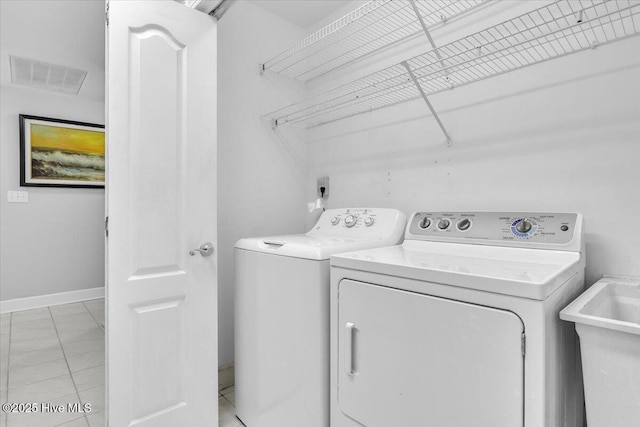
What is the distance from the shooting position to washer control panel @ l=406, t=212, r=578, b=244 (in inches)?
44.9

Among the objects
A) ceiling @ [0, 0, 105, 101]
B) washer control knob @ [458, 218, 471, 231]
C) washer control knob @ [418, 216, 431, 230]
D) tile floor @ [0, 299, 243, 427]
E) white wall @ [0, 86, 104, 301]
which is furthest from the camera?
white wall @ [0, 86, 104, 301]

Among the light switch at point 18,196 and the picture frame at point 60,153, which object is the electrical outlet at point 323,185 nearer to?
the picture frame at point 60,153

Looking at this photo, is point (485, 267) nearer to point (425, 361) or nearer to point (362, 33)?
point (425, 361)

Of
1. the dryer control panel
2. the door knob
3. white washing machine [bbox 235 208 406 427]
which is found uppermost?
the dryer control panel

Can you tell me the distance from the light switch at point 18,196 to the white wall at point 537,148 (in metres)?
4.11

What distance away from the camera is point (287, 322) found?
137cm

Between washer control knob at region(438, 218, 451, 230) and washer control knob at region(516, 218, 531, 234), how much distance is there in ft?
0.91

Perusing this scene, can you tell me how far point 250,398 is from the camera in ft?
5.22

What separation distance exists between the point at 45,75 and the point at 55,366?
3017mm

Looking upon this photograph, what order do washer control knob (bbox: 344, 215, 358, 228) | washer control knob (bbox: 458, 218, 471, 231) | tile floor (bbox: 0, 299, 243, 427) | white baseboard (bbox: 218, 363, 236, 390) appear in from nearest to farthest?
washer control knob (bbox: 458, 218, 471, 231) < tile floor (bbox: 0, 299, 243, 427) < washer control knob (bbox: 344, 215, 358, 228) < white baseboard (bbox: 218, 363, 236, 390)

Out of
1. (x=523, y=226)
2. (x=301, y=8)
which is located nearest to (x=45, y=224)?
(x=301, y=8)

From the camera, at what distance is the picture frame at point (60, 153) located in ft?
11.8

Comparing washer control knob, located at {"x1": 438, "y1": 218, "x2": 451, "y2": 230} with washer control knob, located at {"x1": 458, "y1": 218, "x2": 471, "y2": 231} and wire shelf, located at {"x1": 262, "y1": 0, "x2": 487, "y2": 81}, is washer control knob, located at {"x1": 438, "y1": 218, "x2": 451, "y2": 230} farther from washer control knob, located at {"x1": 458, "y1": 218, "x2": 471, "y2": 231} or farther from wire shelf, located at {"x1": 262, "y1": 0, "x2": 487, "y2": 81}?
wire shelf, located at {"x1": 262, "y1": 0, "x2": 487, "y2": 81}

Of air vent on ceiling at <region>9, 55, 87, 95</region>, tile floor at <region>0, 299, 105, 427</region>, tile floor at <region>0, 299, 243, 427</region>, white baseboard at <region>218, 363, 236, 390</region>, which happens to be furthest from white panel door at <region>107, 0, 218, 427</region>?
air vent on ceiling at <region>9, 55, 87, 95</region>
